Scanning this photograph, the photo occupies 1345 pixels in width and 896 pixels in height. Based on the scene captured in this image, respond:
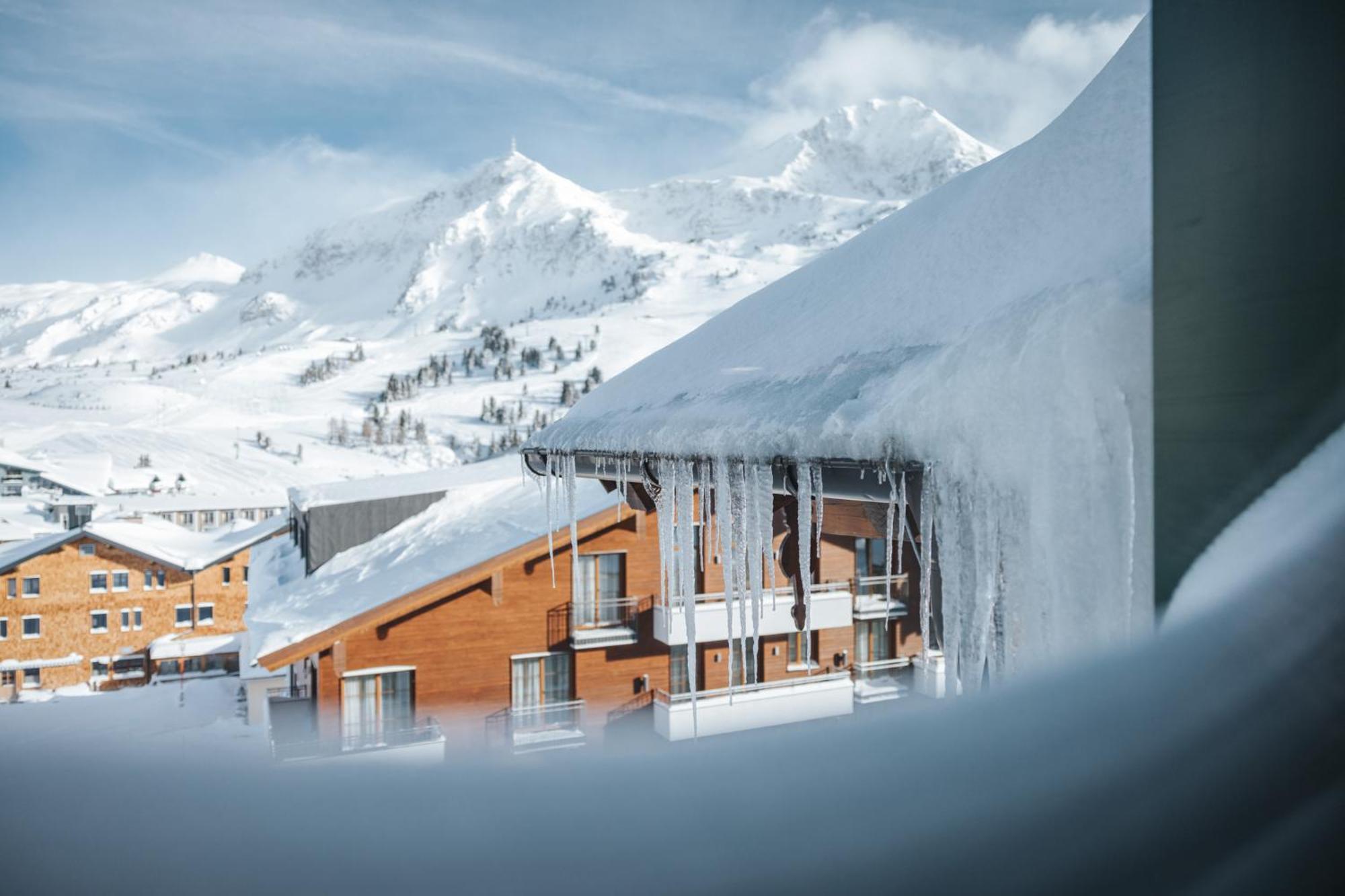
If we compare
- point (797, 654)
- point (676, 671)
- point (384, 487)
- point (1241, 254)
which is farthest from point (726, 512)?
point (384, 487)

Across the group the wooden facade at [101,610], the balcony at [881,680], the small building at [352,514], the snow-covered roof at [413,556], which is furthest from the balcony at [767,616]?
the wooden facade at [101,610]

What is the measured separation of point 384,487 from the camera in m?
14.9

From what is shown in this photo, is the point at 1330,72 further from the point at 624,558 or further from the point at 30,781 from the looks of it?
the point at 624,558

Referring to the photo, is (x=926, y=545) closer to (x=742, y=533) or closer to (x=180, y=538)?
(x=742, y=533)

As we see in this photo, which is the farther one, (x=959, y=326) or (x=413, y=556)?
(x=413, y=556)

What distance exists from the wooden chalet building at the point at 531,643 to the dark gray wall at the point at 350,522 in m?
0.64

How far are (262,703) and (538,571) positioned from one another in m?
7.51

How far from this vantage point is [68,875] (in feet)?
1.45

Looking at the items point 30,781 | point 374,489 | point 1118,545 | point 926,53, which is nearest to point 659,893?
point 30,781

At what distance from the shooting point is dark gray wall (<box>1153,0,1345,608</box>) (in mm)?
929

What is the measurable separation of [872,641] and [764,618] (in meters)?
3.09

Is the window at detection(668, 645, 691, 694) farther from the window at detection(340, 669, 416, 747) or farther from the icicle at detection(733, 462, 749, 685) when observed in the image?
Result: the icicle at detection(733, 462, 749, 685)

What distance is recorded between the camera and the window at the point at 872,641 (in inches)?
507

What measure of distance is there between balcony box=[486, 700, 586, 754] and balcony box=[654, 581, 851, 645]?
1630 millimetres
